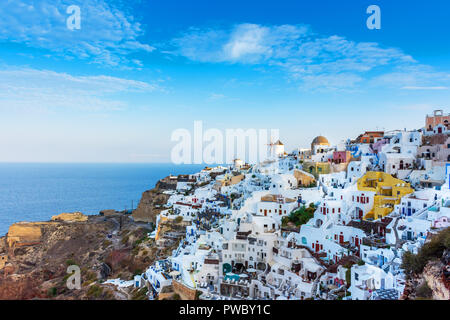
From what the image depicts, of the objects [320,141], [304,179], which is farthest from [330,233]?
[320,141]

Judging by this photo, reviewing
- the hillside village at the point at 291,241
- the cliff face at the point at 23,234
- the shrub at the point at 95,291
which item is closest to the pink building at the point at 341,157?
the hillside village at the point at 291,241

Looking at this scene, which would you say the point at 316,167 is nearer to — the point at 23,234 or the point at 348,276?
the point at 348,276

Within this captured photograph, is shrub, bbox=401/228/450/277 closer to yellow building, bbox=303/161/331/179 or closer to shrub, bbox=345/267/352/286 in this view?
shrub, bbox=345/267/352/286

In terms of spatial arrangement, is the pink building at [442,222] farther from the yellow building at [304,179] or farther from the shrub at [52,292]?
the shrub at [52,292]
